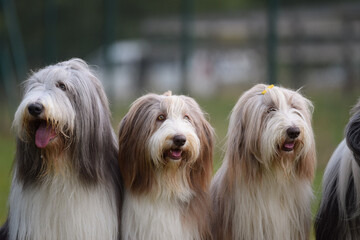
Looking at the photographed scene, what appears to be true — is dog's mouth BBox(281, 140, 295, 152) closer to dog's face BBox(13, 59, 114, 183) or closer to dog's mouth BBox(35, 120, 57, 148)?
dog's face BBox(13, 59, 114, 183)

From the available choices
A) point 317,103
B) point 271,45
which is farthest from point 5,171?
point 317,103

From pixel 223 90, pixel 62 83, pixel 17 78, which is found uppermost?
pixel 62 83

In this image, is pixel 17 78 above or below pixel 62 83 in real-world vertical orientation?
below

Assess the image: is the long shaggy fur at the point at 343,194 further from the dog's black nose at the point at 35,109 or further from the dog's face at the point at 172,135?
the dog's black nose at the point at 35,109

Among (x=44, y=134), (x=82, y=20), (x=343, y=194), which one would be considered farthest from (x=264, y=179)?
(x=82, y=20)

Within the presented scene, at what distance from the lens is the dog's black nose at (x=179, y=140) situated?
4059mm

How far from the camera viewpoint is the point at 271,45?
9.44 meters

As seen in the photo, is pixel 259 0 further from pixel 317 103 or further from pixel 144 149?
pixel 144 149

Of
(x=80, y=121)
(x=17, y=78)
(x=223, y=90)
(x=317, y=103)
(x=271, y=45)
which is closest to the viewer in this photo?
(x=80, y=121)

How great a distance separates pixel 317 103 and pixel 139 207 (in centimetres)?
727

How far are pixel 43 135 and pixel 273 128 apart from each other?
1.51 meters

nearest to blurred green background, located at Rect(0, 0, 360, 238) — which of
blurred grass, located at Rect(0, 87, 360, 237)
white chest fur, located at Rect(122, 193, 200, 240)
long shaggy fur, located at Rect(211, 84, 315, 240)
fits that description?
blurred grass, located at Rect(0, 87, 360, 237)

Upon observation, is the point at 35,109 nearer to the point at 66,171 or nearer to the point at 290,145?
the point at 66,171

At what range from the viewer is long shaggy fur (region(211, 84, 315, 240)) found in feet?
14.1
